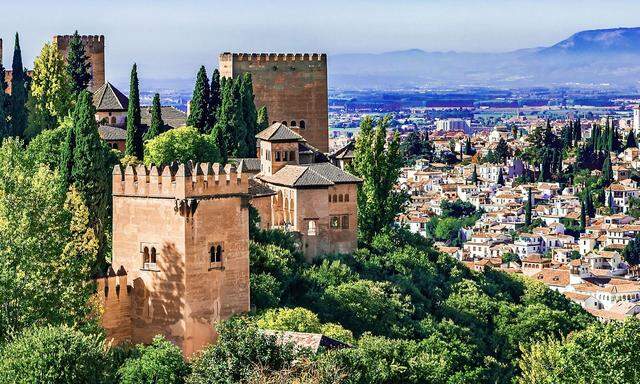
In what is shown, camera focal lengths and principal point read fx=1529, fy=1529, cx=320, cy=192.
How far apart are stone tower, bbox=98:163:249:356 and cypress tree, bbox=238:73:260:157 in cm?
1637

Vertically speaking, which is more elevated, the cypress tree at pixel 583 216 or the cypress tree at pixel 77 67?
the cypress tree at pixel 77 67

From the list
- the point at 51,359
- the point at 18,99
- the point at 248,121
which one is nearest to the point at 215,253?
the point at 51,359

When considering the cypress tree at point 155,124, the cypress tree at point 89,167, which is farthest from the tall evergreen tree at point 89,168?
the cypress tree at point 155,124

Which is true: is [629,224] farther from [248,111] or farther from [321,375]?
[321,375]

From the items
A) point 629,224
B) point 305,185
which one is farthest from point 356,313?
point 629,224

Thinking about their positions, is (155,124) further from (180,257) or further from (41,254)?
(41,254)

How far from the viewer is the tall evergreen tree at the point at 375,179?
176ft

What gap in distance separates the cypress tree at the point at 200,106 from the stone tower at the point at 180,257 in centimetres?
1794

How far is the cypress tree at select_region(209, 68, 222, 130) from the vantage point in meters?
55.1

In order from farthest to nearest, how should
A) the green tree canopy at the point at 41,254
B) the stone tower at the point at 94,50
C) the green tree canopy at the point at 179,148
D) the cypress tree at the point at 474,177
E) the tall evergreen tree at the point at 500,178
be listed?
1. the tall evergreen tree at the point at 500,178
2. the cypress tree at the point at 474,177
3. the stone tower at the point at 94,50
4. the green tree canopy at the point at 179,148
5. the green tree canopy at the point at 41,254

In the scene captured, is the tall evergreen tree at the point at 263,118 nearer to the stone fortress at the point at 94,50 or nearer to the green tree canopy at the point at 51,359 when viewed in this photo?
the stone fortress at the point at 94,50

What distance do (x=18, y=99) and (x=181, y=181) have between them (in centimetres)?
2095

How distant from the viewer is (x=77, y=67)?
184 feet

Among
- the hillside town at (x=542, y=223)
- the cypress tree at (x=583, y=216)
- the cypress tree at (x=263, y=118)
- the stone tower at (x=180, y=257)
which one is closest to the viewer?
the stone tower at (x=180, y=257)
